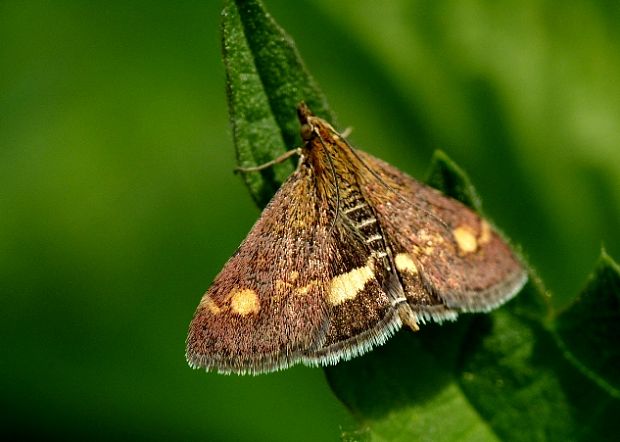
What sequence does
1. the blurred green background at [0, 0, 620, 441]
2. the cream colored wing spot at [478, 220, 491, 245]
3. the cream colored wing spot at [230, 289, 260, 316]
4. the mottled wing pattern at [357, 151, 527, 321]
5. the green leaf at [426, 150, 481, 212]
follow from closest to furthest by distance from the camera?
the green leaf at [426, 150, 481, 212], the cream colored wing spot at [230, 289, 260, 316], the mottled wing pattern at [357, 151, 527, 321], the cream colored wing spot at [478, 220, 491, 245], the blurred green background at [0, 0, 620, 441]

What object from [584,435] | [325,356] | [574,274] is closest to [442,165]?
[325,356]

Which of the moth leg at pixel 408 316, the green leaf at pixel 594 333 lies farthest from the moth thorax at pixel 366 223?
the green leaf at pixel 594 333

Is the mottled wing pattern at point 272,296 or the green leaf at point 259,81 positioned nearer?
the green leaf at point 259,81

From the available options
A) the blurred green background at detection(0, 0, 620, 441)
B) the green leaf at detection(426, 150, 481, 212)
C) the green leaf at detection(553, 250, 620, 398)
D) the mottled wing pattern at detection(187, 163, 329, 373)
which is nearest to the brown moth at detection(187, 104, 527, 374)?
the mottled wing pattern at detection(187, 163, 329, 373)

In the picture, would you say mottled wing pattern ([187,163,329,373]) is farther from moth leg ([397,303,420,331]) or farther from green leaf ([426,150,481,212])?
green leaf ([426,150,481,212])

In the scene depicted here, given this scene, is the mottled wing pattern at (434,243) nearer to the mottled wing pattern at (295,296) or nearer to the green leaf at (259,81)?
the mottled wing pattern at (295,296)

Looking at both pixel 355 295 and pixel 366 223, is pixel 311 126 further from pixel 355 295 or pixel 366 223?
pixel 355 295

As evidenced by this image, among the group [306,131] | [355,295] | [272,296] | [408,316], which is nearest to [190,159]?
[306,131]

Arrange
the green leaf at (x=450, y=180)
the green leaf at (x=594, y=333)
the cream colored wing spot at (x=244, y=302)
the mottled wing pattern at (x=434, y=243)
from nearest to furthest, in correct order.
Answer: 1. the green leaf at (x=594, y=333)
2. the green leaf at (x=450, y=180)
3. the cream colored wing spot at (x=244, y=302)
4. the mottled wing pattern at (x=434, y=243)
